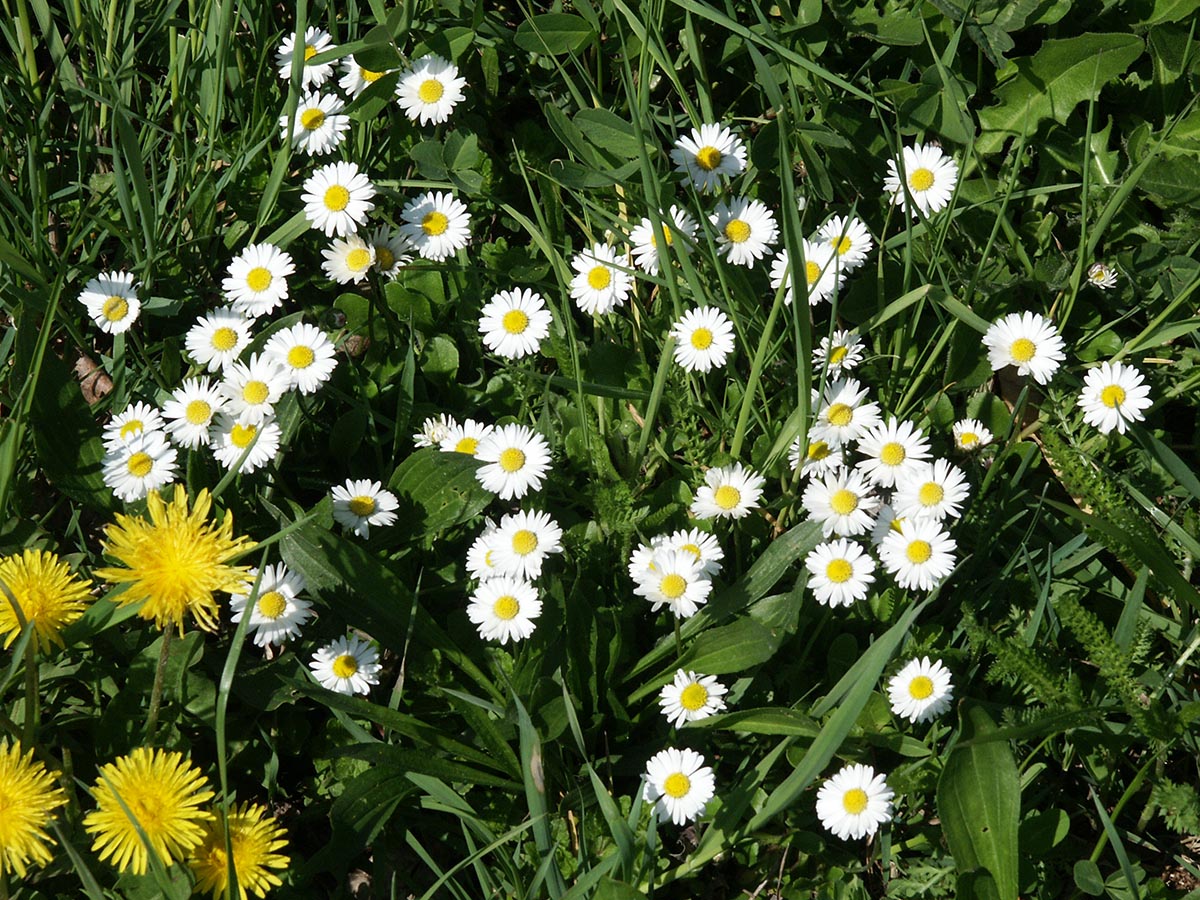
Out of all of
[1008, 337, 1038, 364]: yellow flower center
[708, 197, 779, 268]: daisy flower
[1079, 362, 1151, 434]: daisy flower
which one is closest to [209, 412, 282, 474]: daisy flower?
[708, 197, 779, 268]: daisy flower

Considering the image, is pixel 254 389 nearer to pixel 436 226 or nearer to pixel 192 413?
pixel 192 413

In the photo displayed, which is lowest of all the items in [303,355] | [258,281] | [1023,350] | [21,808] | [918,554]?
[21,808]

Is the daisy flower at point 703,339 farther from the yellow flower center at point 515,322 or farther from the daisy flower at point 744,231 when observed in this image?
the yellow flower center at point 515,322

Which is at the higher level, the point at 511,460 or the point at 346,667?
the point at 511,460

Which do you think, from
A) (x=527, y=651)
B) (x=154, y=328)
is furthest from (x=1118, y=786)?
(x=154, y=328)

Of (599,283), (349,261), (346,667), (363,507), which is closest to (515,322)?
(599,283)

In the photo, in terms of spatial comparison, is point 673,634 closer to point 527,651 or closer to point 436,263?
point 527,651
